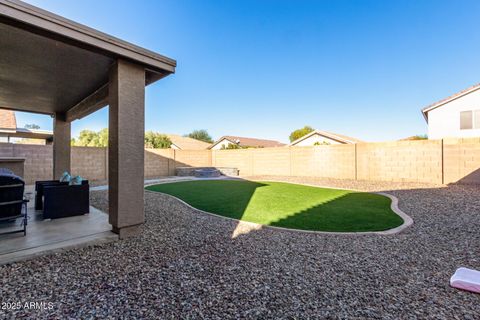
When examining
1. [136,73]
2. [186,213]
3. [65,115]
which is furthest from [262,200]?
[65,115]

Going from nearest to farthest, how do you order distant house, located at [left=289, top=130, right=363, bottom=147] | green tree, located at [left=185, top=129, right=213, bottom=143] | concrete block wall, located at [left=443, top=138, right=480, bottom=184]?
concrete block wall, located at [left=443, top=138, right=480, bottom=184]
distant house, located at [left=289, top=130, right=363, bottom=147]
green tree, located at [left=185, top=129, right=213, bottom=143]

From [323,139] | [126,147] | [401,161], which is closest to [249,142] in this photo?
[323,139]

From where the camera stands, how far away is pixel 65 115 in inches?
329

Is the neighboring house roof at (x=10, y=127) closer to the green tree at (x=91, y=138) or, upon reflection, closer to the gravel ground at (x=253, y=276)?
the gravel ground at (x=253, y=276)

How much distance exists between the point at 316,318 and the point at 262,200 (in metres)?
5.84

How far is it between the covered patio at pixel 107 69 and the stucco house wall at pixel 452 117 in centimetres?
1985

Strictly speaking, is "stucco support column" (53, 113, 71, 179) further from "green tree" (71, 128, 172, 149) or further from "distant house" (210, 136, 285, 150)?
"green tree" (71, 128, 172, 149)

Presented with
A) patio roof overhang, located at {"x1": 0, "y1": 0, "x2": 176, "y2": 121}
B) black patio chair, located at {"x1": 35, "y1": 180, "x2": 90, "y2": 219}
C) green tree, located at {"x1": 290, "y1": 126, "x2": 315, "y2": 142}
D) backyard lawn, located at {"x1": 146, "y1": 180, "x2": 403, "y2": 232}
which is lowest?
backyard lawn, located at {"x1": 146, "y1": 180, "x2": 403, "y2": 232}

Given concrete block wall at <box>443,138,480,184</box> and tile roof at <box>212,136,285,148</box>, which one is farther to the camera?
tile roof at <box>212,136,285,148</box>

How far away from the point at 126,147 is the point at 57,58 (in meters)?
2.13

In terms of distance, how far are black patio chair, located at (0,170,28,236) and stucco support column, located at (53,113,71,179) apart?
506cm

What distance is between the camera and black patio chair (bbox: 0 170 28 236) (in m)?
3.74

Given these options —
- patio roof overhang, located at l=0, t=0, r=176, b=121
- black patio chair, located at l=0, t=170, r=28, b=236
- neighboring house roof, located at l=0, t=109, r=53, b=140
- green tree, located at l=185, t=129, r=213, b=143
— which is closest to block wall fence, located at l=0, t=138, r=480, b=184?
neighboring house roof, located at l=0, t=109, r=53, b=140

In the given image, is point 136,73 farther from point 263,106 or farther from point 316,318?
point 263,106
